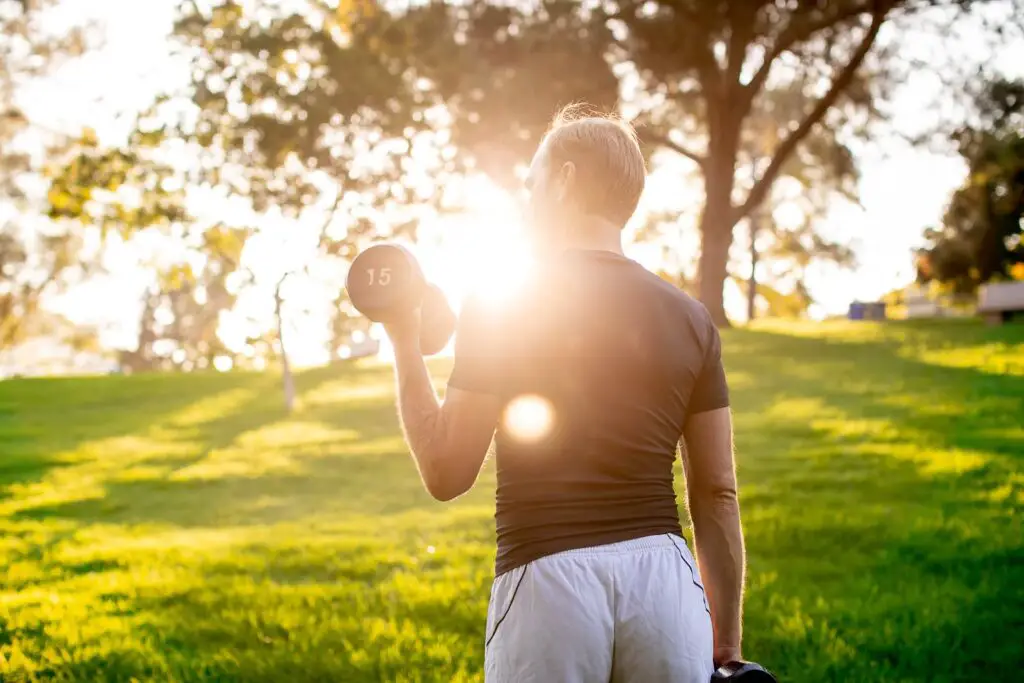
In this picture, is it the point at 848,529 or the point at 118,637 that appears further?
the point at 848,529

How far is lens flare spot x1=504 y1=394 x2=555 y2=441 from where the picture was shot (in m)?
2.18

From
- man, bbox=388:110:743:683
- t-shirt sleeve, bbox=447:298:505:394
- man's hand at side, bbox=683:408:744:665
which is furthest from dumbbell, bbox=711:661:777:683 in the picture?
t-shirt sleeve, bbox=447:298:505:394

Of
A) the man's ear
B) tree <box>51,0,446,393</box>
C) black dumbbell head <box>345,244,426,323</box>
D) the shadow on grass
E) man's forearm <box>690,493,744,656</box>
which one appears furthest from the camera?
tree <box>51,0,446,393</box>

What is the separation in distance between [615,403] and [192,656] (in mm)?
4917

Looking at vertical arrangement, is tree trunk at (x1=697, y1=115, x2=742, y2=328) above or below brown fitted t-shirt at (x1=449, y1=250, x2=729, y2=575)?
above

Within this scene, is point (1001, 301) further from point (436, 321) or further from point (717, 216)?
point (436, 321)

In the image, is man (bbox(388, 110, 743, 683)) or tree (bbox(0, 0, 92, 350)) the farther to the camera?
tree (bbox(0, 0, 92, 350))

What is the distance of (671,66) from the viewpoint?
2411 centimetres

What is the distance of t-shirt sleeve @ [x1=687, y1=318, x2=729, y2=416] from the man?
0.23 feet

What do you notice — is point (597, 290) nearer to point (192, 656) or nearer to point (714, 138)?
point (192, 656)

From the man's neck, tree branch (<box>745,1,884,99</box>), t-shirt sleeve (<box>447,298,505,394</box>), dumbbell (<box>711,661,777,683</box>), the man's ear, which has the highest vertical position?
tree branch (<box>745,1,884,99</box>)

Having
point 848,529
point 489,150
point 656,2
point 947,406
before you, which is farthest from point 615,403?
point 656,2

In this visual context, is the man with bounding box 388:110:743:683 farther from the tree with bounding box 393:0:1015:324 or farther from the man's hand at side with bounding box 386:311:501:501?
the tree with bounding box 393:0:1015:324

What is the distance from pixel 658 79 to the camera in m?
24.9
